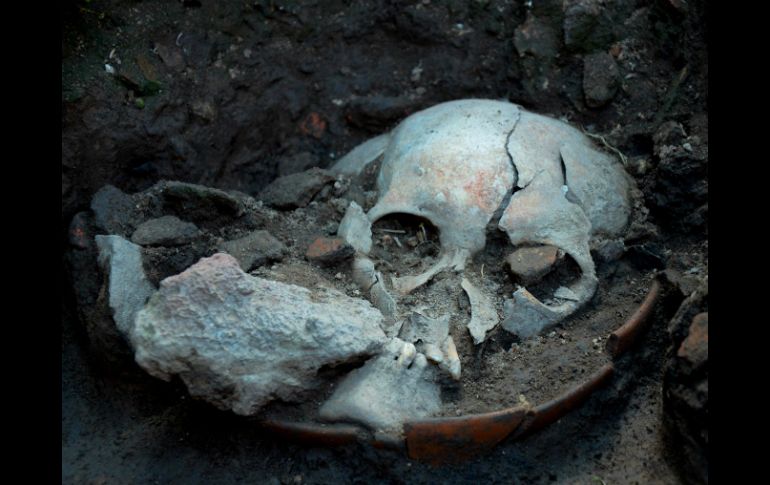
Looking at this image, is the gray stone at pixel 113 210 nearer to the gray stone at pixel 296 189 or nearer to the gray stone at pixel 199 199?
the gray stone at pixel 199 199

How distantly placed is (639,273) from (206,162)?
174cm

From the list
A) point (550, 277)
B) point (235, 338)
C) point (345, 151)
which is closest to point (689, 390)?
point (550, 277)

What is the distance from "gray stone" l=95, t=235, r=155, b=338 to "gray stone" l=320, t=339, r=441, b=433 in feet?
2.38

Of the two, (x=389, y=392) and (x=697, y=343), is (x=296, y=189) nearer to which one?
(x=389, y=392)

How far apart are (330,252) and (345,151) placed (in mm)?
928

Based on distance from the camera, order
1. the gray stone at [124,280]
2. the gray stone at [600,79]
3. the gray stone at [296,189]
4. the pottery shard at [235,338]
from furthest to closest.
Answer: the gray stone at [600,79]
the gray stone at [296,189]
the gray stone at [124,280]
the pottery shard at [235,338]

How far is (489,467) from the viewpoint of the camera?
2.48 metres

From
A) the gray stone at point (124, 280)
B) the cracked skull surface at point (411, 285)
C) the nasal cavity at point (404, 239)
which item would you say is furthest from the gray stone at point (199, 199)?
the nasal cavity at point (404, 239)

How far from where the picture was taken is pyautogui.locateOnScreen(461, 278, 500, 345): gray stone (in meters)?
2.63

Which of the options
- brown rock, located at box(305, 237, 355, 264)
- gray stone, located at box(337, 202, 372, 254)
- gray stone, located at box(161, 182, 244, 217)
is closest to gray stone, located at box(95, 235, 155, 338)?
gray stone, located at box(161, 182, 244, 217)

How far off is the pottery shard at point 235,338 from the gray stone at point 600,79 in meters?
1.54

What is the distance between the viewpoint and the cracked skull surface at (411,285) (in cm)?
239

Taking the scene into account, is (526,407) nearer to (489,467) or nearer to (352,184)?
(489,467)

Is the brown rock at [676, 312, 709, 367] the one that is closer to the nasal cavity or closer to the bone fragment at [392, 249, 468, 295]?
the bone fragment at [392, 249, 468, 295]
